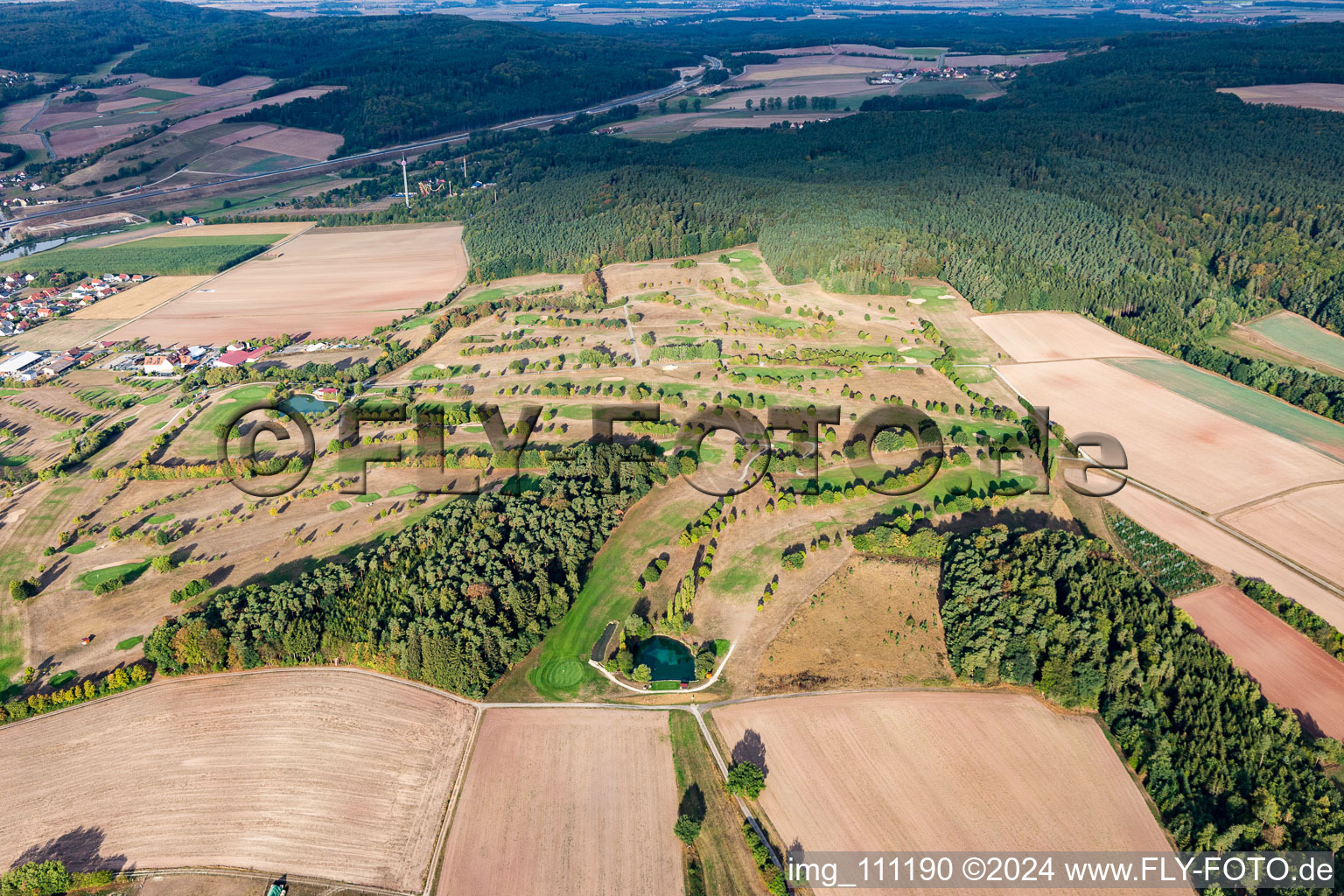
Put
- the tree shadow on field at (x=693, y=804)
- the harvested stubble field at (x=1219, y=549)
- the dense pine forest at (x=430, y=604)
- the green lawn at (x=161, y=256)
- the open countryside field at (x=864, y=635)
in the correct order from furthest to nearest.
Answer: the green lawn at (x=161, y=256) < the harvested stubble field at (x=1219, y=549) < the dense pine forest at (x=430, y=604) < the open countryside field at (x=864, y=635) < the tree shadow on field at (x=693, y=804)

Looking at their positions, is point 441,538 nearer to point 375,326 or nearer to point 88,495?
point 88,495

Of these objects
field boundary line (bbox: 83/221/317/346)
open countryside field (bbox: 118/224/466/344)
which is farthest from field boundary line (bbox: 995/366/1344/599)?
field boundary line (bbox: 83/221/317/346)

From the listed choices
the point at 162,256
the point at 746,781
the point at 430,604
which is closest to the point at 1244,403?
the point at 746,781

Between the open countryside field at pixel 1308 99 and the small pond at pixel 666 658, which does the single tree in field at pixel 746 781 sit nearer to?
the small pond at pixel 666 658

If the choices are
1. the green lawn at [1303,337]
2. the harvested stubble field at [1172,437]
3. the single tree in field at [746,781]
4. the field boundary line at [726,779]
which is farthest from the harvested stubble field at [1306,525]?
the field boundary line at [726,779]

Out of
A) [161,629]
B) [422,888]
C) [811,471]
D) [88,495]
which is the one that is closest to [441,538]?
[161,629]

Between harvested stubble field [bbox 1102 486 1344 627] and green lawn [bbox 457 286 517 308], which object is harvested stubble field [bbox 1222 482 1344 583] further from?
green lawn [bbox 457 286 517 308]

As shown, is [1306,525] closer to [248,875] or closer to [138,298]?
[248,875]
